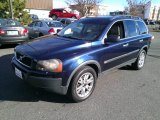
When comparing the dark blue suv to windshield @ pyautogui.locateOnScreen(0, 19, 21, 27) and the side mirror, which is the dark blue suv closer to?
the side mirror

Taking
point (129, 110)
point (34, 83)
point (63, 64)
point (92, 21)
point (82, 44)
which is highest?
point (92, 21)

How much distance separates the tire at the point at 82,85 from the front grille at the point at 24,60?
871mm

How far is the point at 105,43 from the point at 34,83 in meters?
1.84

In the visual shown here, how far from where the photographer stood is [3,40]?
29.7ft

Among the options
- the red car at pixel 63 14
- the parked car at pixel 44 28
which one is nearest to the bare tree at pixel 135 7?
the red car at pixel 63 14

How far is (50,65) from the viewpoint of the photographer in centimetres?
368

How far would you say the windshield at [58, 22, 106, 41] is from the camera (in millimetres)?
4727

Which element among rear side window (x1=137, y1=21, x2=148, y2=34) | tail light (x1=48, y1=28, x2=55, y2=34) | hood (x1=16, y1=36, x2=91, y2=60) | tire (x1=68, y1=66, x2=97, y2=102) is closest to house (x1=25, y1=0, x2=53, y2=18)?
tail light (x1=48, y1=28, x2=55, y2=34)

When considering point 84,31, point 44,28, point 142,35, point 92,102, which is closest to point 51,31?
point 44,28

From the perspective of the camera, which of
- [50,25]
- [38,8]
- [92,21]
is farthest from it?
[38,8]

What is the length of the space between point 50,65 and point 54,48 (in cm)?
49

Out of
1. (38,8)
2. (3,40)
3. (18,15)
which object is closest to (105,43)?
(3,40)

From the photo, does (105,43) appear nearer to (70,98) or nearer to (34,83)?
(70,98)

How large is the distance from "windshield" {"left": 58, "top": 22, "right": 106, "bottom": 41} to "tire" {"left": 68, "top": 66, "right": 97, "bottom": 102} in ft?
2.73
